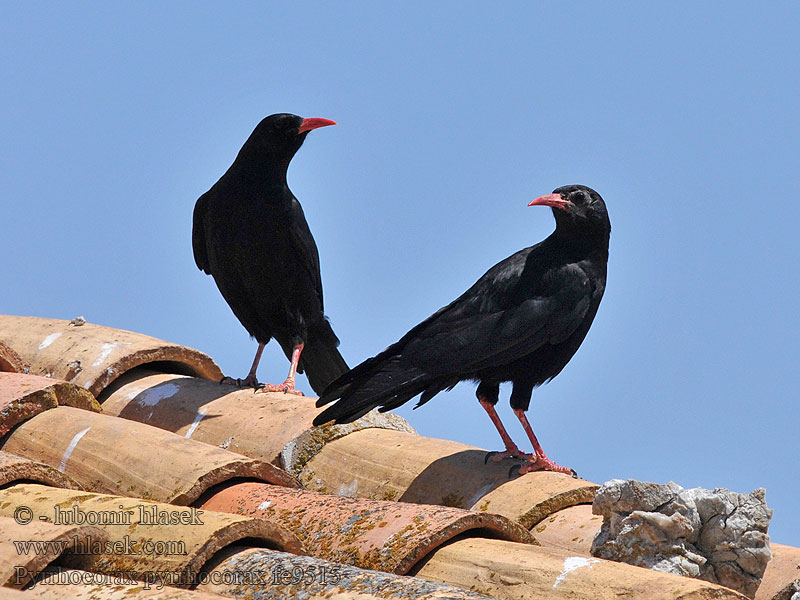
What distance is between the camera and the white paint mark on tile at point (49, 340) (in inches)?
276

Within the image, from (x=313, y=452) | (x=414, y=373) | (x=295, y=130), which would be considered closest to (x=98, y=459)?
(x=313, y=452)

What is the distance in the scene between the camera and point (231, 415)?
5.80 meters

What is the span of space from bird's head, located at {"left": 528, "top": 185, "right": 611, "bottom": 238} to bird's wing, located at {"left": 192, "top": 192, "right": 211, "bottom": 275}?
2864mm

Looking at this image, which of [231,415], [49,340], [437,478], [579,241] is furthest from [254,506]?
[49,340]

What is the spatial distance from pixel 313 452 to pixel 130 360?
185 centimetres

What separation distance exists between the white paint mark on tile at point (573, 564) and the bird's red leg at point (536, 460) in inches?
62.4

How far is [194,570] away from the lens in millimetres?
3105

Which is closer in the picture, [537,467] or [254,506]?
[254,506]

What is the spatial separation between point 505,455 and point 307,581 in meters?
2.21

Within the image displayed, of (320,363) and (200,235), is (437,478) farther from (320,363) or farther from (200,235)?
(200,235)

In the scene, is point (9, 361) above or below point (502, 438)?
above

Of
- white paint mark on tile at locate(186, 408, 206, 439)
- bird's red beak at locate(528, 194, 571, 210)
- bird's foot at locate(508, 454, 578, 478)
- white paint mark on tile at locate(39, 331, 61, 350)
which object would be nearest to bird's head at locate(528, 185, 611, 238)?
bird's red beak at locate(528, 194, 571, 210)

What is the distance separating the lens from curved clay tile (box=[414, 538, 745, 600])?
295cm

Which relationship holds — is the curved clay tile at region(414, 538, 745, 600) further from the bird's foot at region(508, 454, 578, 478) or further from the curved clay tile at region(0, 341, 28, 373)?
the curved clay tile at region(0, 341, 28, 373)
